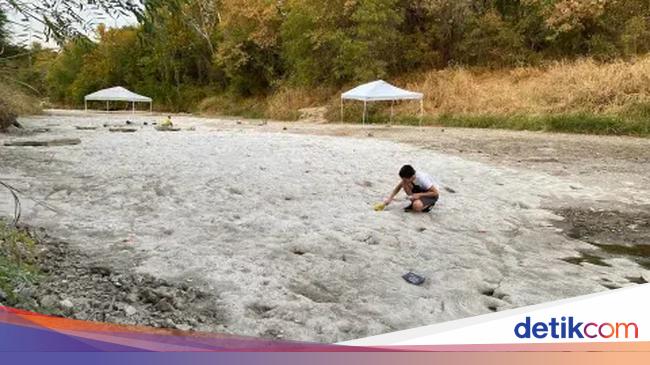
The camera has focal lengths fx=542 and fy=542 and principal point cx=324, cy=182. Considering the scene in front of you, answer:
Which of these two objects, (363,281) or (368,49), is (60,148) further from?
(368,49)

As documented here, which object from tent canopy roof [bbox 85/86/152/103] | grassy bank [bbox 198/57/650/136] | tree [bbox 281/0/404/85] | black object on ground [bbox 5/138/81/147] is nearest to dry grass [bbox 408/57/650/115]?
grassy bank [bbox 198/57/650/136]

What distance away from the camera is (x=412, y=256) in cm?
509

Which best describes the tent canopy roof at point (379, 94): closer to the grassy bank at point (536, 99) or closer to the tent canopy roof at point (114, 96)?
the grassy bank at point (536, 99)

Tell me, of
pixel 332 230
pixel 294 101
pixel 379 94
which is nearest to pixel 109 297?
pixel 332 230

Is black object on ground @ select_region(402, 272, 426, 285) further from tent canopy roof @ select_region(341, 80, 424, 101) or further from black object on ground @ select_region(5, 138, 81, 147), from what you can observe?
tent canopy roof @ select_region(341, 80, 424, 101)

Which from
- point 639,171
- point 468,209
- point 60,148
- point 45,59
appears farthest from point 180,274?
point 639,171

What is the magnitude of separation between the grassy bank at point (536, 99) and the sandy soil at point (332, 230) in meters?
8.05

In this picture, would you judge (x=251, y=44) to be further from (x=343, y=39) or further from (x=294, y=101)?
(x=343, y=39)

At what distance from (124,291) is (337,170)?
6099 millimetres

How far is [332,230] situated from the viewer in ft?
19.0

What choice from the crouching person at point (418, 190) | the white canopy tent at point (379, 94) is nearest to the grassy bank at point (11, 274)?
the crouching person at point (418, 190)

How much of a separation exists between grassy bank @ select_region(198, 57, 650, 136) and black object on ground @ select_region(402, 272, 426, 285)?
15.6 m

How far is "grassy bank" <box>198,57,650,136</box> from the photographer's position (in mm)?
18359

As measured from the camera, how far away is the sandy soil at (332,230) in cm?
399
